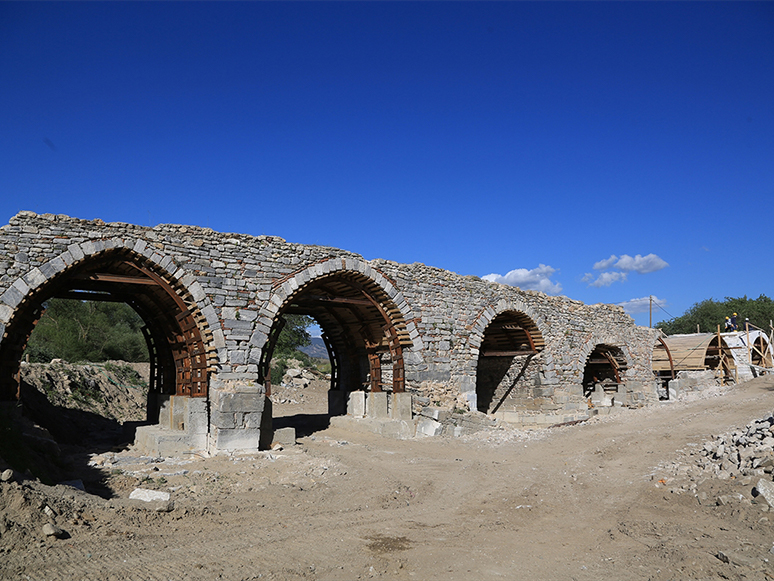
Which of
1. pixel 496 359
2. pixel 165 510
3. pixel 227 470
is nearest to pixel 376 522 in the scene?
pixel 165 510

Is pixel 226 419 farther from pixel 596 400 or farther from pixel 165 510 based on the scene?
pixel 596 400

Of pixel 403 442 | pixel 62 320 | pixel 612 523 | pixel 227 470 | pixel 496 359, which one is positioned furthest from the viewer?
pixel 62 320

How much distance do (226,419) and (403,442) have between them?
13.9 feet

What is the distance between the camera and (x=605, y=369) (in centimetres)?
2067

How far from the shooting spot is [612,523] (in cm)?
598

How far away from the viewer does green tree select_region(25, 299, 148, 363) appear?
22.2 meters

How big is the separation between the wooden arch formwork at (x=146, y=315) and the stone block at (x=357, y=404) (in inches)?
193

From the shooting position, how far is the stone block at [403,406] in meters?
13.1

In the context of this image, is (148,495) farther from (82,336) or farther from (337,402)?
(82,336)

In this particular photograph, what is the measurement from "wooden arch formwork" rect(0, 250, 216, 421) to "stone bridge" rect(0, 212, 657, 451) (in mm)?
33

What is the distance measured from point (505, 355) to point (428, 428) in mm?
4482

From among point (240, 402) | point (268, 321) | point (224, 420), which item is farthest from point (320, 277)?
point (224, 420)

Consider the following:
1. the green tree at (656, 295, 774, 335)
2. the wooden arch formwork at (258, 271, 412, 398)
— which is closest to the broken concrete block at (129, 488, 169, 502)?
the wooden arch formwork at (258, 271, 412, 398)

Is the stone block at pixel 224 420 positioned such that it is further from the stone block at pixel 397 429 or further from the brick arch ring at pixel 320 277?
the stone block at pixel 397 429
